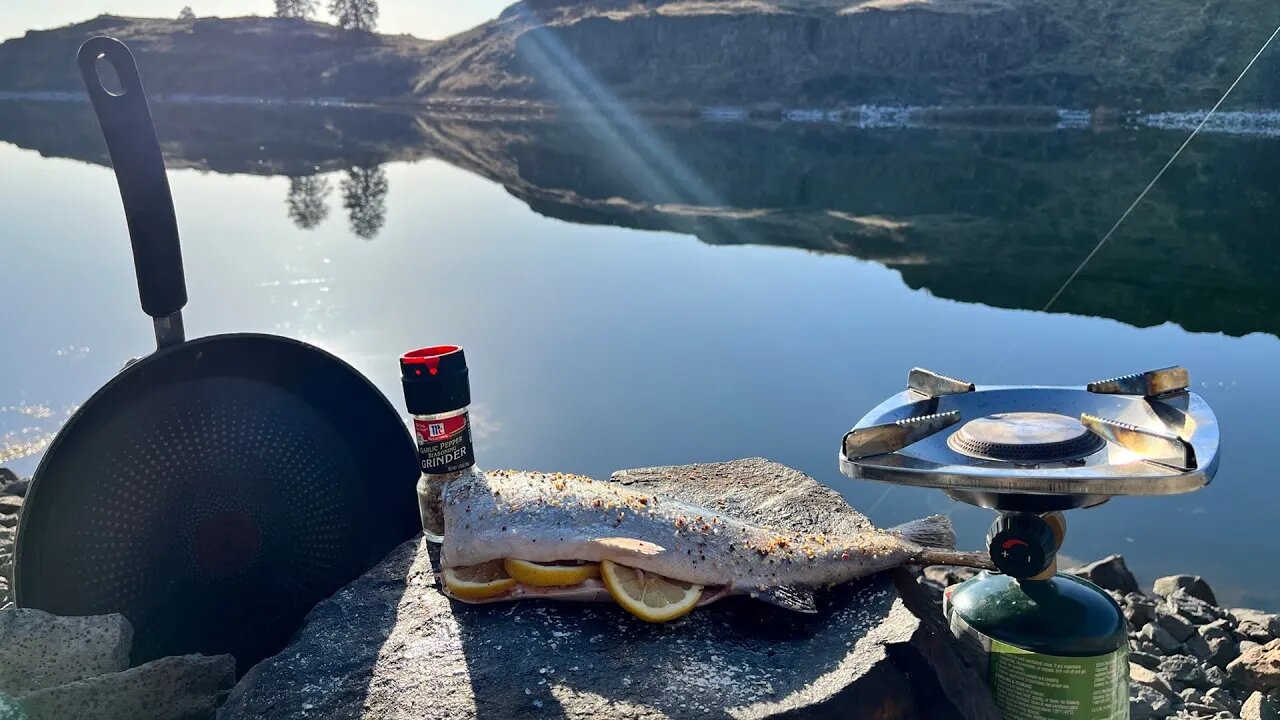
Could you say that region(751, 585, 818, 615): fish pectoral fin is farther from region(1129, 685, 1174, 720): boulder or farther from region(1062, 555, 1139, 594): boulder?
region(1062, 555, 1139, 594): boulder

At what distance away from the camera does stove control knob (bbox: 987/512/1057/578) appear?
328 cm

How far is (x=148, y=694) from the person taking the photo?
3.29m

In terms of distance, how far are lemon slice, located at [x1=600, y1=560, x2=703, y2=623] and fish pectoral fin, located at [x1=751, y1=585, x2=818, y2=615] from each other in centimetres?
23

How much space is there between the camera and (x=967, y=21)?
61.9 m

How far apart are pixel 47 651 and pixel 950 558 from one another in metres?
3.29

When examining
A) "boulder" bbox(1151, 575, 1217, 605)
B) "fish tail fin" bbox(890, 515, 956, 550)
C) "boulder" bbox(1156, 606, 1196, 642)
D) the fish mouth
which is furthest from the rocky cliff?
the fish mouth

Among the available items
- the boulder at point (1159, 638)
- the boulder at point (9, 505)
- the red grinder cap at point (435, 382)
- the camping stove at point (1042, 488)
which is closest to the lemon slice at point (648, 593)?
the camping stove at point (1042, 488)

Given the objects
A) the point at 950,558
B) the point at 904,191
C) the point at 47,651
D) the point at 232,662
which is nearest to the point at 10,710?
the point at 47,651

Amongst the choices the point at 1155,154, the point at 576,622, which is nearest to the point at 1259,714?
the point at 576,622

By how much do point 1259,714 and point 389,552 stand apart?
4761 millimetres

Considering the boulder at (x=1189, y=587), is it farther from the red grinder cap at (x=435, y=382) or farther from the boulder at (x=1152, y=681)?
the red grinder cap at (x=435, y=382)

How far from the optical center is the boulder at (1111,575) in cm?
694

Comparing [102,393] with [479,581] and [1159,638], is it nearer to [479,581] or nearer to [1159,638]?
[479,581]

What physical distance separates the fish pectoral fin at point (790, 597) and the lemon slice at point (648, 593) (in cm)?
23
